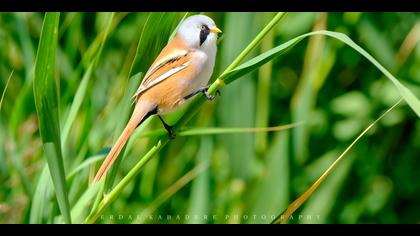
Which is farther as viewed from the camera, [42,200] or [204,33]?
[42,200]

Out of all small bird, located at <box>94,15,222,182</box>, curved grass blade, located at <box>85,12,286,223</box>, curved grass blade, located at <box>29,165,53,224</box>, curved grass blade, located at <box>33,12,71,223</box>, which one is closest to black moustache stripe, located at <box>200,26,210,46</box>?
small bird, located at <box>94,15,222,182</box>

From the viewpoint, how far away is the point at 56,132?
1.47 meters

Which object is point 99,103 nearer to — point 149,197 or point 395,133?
point 149,197

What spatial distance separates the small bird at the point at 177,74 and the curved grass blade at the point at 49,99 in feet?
0.40

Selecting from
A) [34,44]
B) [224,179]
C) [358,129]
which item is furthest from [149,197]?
[358,129]

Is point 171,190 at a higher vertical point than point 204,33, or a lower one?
lower

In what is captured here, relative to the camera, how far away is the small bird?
146 cm

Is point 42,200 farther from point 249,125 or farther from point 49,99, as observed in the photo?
point 249,125

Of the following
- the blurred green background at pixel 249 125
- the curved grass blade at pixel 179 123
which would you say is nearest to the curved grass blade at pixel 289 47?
the curved grass blade at pixel 179 123

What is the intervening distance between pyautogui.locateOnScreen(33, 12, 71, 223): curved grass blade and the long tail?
10 cm

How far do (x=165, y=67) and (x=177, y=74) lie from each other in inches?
1.2

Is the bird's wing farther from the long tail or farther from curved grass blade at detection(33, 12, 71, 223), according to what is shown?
curved grass blade at detection(33, 12, 71, 223)

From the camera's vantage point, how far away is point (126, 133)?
1.48 m

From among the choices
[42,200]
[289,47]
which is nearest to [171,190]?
[42,200]
